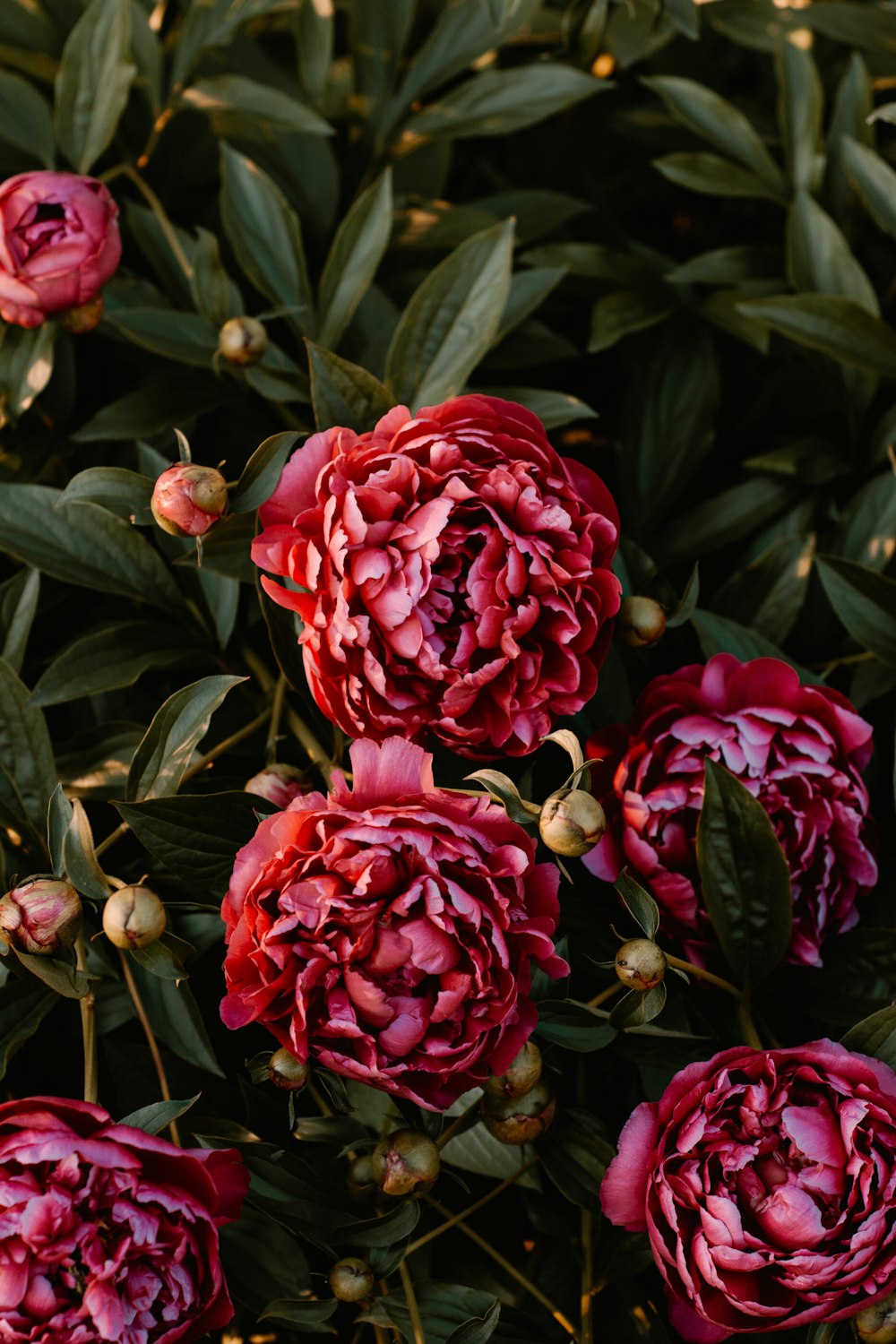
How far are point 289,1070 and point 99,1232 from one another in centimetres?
10

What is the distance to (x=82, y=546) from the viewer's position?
28.8 inches

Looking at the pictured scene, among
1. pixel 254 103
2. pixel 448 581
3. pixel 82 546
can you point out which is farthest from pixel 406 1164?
pixel 254 103

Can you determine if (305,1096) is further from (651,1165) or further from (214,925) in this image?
(651,1165)

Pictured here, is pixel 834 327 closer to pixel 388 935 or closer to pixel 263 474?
pixel 263 474

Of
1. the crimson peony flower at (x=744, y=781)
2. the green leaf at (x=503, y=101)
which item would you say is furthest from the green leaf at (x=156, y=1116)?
the green leaf at (x=503, y=101)

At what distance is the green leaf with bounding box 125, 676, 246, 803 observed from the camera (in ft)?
1.99

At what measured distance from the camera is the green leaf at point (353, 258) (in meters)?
0.79

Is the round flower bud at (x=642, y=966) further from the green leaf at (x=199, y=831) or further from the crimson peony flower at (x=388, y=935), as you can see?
the green leaf at (x=199, y=831)

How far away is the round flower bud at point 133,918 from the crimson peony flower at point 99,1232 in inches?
2.8

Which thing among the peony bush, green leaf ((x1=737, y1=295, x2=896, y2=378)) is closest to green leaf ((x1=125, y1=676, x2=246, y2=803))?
the peony bush

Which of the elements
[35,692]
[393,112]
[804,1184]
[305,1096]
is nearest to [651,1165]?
[804,1184]

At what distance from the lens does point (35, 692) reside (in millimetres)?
690

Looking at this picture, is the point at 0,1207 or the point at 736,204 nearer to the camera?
the point at 0,1207

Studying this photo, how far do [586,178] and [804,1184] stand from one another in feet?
2.59
